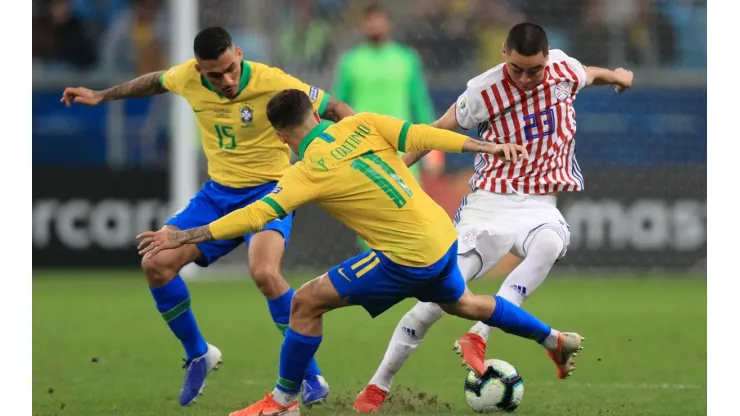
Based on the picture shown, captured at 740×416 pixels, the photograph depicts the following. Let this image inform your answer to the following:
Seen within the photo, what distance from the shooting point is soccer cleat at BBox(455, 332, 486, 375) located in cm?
741

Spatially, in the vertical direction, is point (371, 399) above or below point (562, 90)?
below

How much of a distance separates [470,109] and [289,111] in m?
1.48

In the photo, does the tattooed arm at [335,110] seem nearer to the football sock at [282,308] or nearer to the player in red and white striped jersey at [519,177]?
the player in red and white striped jersey at [519,177]

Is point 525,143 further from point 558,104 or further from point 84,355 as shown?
point 84,355

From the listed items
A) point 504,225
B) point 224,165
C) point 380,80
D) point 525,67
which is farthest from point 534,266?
point 380,80

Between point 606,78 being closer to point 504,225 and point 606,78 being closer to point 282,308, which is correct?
point 504,225

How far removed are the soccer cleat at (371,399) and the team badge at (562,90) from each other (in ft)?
6.78

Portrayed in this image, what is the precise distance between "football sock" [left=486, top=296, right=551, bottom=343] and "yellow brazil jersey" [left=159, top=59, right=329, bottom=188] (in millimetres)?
1812

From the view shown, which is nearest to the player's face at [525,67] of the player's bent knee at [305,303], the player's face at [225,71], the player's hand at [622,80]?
the player's hand at [622,80]

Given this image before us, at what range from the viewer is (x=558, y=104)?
26.2ft

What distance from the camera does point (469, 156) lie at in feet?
51.7

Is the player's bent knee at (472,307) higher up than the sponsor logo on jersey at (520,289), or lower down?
lower down

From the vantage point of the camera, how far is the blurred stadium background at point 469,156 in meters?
15.6

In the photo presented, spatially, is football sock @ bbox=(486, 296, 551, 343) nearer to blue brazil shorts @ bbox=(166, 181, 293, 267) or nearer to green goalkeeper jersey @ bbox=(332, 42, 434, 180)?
blue brazil shorts @ bbox=(166, 181, 293, 267)
